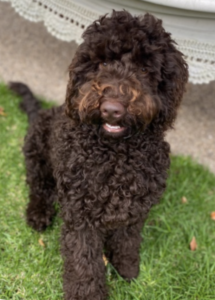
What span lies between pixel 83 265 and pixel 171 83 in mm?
1219

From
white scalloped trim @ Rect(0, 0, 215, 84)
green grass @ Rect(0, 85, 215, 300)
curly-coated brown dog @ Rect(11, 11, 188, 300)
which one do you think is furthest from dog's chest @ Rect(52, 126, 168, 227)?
white scalloped trim @ Rect(0, 0, 215, 84)

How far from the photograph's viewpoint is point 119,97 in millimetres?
1859

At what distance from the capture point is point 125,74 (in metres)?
1.95

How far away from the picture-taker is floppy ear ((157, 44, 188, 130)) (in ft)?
6.67

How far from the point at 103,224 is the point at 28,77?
8.09 ft

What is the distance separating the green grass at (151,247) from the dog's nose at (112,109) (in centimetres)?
135

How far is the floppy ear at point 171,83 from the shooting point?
2.03m

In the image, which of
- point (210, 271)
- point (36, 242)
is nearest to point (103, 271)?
point (36, 242)

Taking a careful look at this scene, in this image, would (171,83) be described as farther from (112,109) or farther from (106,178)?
(106,178)

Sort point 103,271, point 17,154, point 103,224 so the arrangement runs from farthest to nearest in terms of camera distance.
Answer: point 17,154 < point 103,271 < point 103,224

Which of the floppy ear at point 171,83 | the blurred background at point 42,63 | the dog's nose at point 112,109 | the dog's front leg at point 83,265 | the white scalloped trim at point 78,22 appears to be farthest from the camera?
the blurred background at point 42,63

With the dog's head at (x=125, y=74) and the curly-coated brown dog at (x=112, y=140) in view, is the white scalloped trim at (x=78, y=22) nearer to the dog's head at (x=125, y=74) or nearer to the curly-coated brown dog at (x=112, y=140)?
the curly-coated brown dog at (x=112, y=140)

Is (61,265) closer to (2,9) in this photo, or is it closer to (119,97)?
(119,97)

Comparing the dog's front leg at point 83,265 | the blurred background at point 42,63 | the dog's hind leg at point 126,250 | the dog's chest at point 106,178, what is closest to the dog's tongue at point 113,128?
the dog's chest at point 106,178
